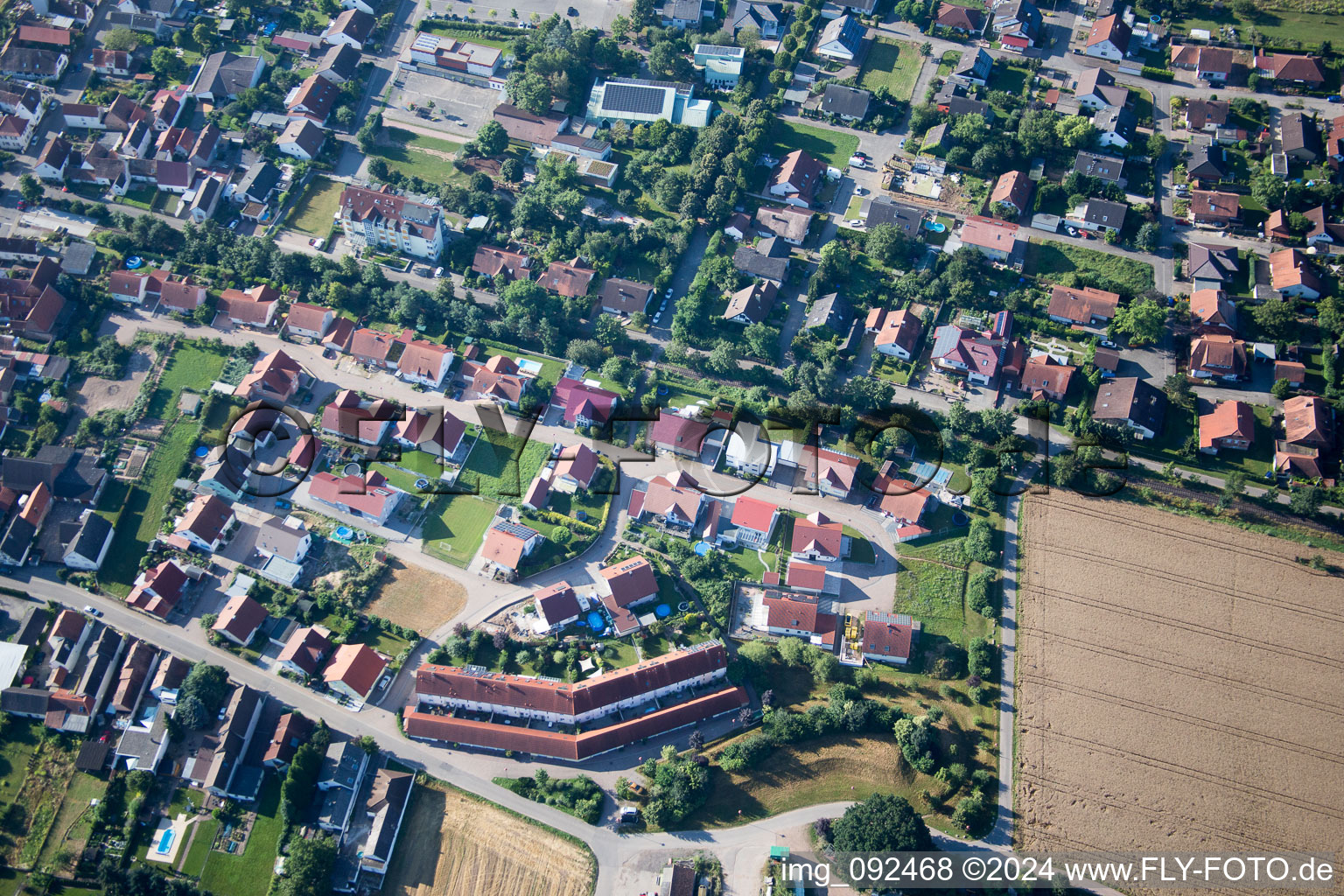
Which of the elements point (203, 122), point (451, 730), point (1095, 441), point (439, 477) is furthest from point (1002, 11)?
point (451, 730)

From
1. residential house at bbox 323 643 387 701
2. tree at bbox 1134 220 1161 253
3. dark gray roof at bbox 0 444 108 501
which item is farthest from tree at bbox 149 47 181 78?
tree at bbox 1134 220 1161 253

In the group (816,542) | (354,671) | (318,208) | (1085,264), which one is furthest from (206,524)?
(1085,264)

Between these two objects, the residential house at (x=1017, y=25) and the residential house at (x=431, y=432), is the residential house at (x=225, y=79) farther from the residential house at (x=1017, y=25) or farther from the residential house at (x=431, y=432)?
the residential house at (x=1017, y=25)

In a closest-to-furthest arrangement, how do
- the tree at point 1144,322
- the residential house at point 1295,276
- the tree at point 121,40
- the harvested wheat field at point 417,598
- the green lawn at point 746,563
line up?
the harvested wheat field at point 417,598, the green lawn at point 746,563, the tree at point 1144,322, the residential house at point 1295,276, the tree at point 121,40

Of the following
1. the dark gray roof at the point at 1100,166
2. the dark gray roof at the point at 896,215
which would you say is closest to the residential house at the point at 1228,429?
the dark gray roof at the point at 1100,166

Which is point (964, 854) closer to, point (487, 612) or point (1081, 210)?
point (487, 612)

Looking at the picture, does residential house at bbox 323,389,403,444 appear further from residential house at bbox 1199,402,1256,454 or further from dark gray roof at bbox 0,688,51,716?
residential house at bbox 1199,402,1256,454

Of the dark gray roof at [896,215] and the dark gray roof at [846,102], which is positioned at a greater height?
the dark gray roof at [846,102]
